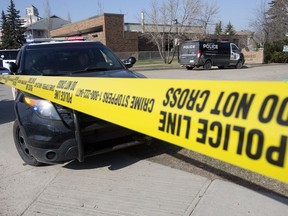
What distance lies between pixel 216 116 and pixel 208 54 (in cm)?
2462

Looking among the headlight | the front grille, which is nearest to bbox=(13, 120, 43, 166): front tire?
the headlight

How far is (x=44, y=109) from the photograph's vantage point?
13.4 ft

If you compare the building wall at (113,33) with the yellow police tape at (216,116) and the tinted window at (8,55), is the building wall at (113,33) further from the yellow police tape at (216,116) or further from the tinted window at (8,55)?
the yellow police tape at (216,116)

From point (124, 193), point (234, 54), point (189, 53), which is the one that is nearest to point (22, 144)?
point (124, 193)

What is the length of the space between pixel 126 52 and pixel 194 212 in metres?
44.6

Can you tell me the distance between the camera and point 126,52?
4684 cm

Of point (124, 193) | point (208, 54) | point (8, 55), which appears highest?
point (8, 55)

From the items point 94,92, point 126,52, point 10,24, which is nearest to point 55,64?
point 94,92

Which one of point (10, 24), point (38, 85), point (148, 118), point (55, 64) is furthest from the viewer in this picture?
point (10, 24)

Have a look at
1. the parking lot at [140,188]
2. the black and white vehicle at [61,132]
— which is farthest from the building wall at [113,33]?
the parking lot at [140,188]

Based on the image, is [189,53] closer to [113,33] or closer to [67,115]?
[113,33]

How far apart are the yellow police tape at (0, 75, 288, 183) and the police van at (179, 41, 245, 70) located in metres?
23.0

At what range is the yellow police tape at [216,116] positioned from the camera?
5.85ft

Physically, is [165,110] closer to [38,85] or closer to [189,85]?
[189,85]
